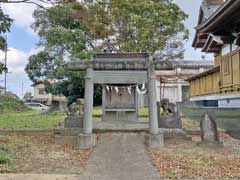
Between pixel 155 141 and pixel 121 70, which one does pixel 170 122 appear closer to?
pixel 155 141

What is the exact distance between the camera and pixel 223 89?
17.3 m

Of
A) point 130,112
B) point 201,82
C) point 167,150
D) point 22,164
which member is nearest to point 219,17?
point 167,150

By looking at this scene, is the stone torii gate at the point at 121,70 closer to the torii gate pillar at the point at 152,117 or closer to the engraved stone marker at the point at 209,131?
the torii gate pillar at the point at 152,117

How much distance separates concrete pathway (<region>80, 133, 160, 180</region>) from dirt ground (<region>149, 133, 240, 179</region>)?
0.31 m

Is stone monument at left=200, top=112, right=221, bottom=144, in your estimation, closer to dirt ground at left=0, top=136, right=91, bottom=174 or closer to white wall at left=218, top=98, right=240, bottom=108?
white wall at left=218, top=98, right=240, bottom=108

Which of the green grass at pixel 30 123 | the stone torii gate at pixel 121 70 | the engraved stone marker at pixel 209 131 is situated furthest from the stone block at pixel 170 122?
the green grass at pixel 30 123

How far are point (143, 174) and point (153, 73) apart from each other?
4.93 m

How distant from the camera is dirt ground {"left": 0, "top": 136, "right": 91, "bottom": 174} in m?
7.99

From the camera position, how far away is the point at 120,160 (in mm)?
9109

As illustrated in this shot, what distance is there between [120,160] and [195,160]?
177 centimetres

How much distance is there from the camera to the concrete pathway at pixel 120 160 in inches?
297

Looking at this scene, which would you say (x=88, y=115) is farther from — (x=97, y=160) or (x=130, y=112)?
(x=130, y=112)

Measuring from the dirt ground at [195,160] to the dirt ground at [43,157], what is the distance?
73.6 inches

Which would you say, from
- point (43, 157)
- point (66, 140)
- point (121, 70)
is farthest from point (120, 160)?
point (121, 70)
